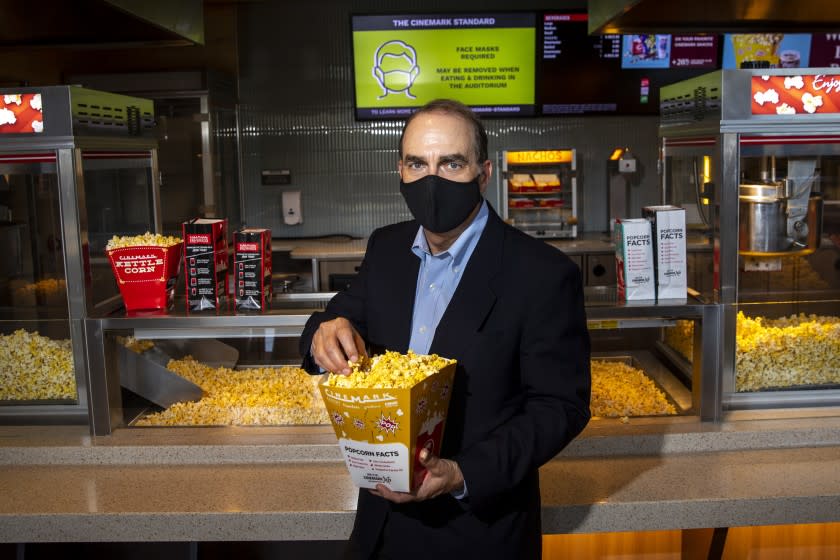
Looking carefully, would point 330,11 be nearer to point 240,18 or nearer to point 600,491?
point 240,18

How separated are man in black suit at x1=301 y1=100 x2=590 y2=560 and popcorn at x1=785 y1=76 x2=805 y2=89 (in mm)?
1224

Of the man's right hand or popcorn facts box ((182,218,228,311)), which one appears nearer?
the man's right hand

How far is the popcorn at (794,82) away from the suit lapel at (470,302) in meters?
1.28

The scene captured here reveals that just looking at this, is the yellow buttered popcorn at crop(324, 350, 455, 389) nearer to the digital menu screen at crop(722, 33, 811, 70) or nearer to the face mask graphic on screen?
the face mask graphic on screen

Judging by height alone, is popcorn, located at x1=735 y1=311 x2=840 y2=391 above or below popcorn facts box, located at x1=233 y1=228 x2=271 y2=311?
below

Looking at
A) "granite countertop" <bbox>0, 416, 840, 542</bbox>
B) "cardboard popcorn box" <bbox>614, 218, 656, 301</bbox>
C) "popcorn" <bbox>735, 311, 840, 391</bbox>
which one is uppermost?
"cardboard popcorn box" <bbox>614, 218, 656, 301</bbox>

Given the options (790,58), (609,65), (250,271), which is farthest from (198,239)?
(790,58)

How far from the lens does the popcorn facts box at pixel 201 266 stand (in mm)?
2732

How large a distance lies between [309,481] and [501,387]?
0.95m

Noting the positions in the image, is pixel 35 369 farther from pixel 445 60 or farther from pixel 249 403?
pixel 445 60

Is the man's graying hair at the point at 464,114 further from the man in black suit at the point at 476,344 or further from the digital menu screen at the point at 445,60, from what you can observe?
the digital menu screen at the point at 445,60

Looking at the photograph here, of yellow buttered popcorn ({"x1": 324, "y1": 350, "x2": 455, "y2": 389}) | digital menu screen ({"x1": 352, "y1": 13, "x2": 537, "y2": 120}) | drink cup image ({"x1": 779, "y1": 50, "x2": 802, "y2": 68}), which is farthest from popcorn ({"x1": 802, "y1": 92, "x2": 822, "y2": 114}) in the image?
drink cup image ({"x1": 779, "y1": 50, "x2": 802, "y2": 68})

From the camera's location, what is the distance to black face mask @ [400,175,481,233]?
5.82 feet

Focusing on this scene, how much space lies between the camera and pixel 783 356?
9.07 ft
